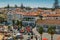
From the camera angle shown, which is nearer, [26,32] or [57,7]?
[26,32]

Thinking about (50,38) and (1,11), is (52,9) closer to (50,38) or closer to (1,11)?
(1,11)

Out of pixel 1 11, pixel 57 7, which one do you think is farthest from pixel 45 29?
pixel 57 7

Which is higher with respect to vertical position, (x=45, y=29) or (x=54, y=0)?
(x=54, y=0)

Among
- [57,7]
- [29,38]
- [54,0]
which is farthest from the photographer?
[57,7]

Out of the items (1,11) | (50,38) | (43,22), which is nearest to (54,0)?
(1,11)

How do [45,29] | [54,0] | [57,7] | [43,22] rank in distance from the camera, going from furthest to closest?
[57,7] < [54,0] < [43,22] < [45,29]

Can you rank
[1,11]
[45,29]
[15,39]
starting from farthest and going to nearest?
[1,11]
[45,29]
[15,39]

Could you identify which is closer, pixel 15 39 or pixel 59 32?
pixel 15 39

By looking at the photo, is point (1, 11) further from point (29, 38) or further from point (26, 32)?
point (29, 38)

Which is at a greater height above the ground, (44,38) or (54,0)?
(54,0)
